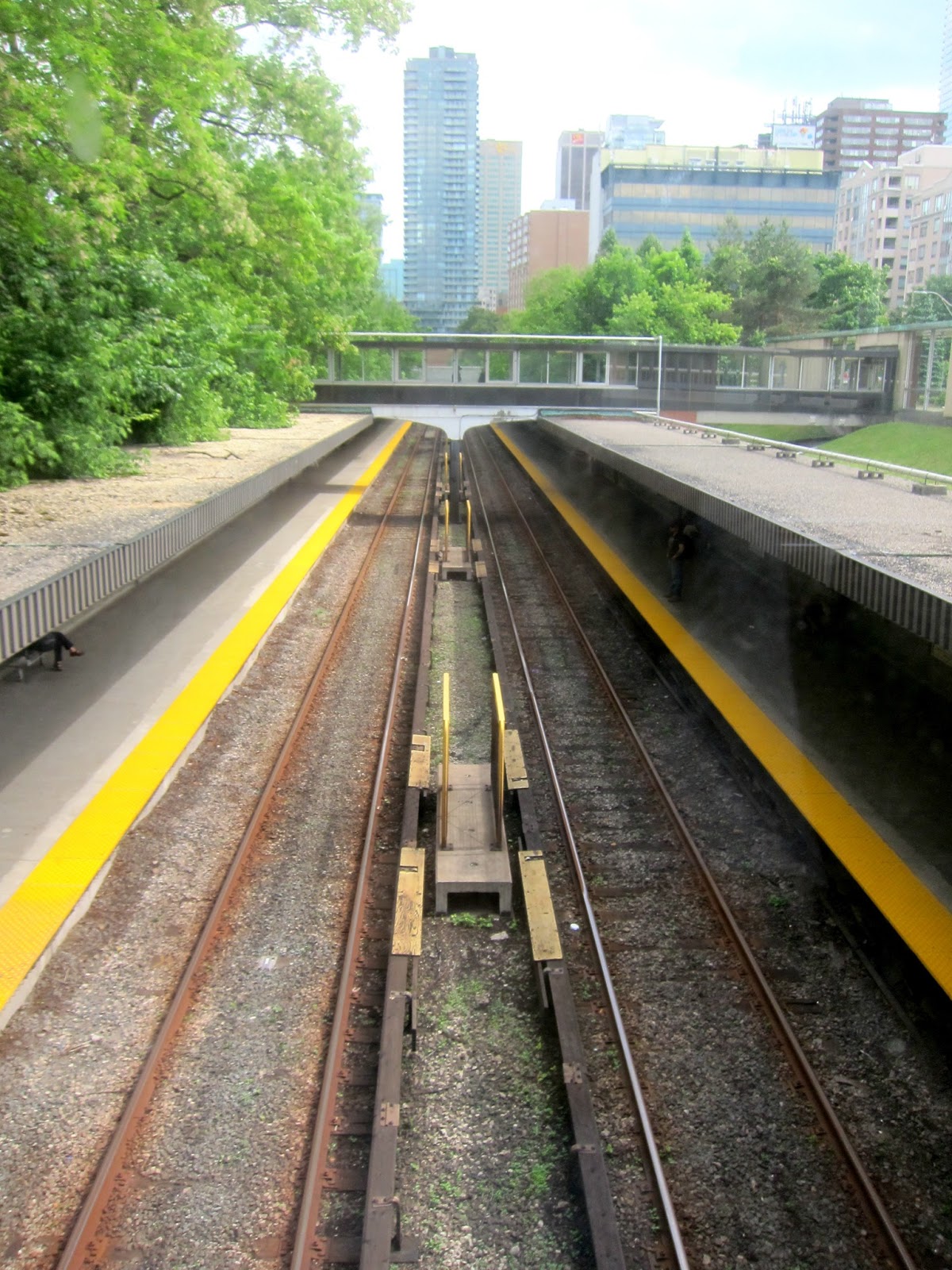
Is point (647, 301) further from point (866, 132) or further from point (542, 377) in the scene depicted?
point (866, 132)

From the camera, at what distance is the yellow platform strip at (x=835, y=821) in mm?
5961

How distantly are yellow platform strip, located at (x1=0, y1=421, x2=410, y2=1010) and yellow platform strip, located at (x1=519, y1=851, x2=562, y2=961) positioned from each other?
2.71m

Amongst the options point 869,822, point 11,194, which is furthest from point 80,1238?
point 11,194

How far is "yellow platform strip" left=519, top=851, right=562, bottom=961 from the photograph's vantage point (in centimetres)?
595

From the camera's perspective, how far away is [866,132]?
Result: 19662cm

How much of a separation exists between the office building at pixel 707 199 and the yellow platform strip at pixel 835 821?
91.6 m

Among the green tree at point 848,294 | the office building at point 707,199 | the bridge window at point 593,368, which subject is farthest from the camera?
the office building at point 707,199

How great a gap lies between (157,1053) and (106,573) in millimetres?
3870

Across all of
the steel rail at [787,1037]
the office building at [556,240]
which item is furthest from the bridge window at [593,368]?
the office building at [556,240]

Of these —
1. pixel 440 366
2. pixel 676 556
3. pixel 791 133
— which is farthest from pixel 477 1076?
pixel 791 133

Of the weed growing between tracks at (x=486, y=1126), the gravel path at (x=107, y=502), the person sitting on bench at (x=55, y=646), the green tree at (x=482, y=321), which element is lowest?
the weed growing between tracks at (x=486, y=1126)

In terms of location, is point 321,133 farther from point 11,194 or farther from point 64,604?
point 64,604

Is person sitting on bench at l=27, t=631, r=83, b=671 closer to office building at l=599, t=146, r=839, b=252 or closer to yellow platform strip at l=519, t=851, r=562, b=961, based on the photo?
yellow platform strip at l=519, t=851, r=562, b=961

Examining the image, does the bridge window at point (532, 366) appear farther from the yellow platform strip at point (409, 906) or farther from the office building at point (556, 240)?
the office building at point (556, 240)
